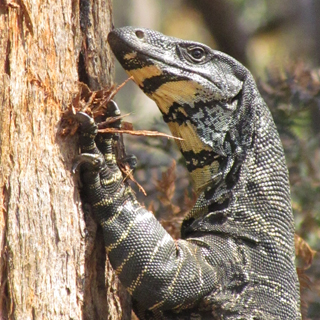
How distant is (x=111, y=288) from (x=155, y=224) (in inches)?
20.6

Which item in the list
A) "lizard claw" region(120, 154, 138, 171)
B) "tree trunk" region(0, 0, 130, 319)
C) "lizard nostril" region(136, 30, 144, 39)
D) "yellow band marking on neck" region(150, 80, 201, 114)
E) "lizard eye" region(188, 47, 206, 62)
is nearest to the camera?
"tree trunk" region(0, 0, 130, 319)

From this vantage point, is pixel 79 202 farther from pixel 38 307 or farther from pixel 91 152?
pixel 38 307

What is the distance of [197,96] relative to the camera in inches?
155

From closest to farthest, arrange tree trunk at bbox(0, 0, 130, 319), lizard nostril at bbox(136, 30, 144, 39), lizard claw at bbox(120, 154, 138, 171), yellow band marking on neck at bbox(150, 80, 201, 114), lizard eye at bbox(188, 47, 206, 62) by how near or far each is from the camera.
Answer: tree trunk at bbox(0, 0, 130, 319)
lizard claw at bbox(120, 154, 138, 171)
lizard nostril at bbox(136, 30, 144, 39)
yellow band marking on neck at bbox(150, 80, 201, 114)
lizard eye at bbox(188, 47, 206, 62)

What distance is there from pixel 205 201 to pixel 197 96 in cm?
73

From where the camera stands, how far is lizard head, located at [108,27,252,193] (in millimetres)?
3795

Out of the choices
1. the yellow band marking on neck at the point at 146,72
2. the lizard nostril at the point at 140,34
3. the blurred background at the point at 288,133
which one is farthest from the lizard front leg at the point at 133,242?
the lizard nostril at the point at 140,34

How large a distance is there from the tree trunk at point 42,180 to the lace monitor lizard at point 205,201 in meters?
0.17

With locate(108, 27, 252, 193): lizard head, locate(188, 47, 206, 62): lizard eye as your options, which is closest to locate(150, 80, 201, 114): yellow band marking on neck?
locate(108, 27, 252, 193): lizard head

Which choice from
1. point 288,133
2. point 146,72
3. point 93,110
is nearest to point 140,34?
point 146,72

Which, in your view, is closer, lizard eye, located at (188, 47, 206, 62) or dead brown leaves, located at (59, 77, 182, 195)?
dead brown leaves, located at (59, 77, 182, 195)

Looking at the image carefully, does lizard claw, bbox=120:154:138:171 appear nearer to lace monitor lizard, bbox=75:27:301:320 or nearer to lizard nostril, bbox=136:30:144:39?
lace monitor lizard, bbox=75:27:301:320

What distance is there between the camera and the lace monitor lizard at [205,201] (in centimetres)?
335

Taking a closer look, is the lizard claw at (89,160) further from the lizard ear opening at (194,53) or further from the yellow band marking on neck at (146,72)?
the lizard ear opening at (194,53)
